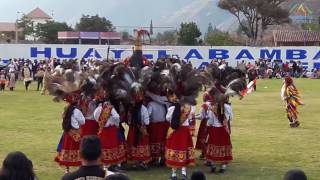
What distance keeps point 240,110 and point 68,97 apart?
12304mm

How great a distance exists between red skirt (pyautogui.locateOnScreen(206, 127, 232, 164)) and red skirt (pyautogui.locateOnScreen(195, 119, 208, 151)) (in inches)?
21.7

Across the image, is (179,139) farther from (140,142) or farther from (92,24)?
(92,24)

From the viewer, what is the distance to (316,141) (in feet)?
47.8

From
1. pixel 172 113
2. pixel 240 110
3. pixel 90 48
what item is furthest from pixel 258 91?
pixel 172 113

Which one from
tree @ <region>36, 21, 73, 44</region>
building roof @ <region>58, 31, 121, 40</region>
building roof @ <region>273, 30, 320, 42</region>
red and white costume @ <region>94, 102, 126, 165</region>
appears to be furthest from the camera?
tree @ <region>36, 21, 73, 44</region>

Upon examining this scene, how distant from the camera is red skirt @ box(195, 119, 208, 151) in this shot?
39.2 feet

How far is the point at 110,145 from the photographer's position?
34.9ft

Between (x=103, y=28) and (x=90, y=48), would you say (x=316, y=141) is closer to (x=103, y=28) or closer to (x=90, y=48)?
(x=90, y=48)

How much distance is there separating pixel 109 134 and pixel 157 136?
3.92 feet

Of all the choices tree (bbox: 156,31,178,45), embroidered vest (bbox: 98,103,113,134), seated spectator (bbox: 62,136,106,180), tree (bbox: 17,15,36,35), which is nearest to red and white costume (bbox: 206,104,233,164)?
embroidered vest (bbox: 98,103,113,134)

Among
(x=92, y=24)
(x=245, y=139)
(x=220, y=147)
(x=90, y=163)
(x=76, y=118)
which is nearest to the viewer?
(x=90, y=163)

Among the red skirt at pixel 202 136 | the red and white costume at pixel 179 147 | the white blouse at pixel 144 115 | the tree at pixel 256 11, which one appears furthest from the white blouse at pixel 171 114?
the tree at pixel 256 11

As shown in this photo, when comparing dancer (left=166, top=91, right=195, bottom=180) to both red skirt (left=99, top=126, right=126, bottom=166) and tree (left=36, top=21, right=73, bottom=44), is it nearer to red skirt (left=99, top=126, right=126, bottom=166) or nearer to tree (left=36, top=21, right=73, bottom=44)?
red skirt (left=99, top=126, right=126, bottom=166)

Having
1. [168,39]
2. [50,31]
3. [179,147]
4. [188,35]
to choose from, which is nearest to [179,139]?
[179,147]
